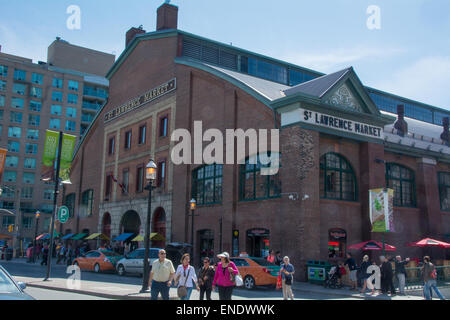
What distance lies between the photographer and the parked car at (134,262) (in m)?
25.5

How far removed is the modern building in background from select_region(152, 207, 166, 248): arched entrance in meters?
45.0

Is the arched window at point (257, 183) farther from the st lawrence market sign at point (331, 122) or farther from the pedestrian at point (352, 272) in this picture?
the pedestrian at point (352, 272)

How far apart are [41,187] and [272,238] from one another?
206ft

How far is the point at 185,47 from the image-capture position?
1516 inches

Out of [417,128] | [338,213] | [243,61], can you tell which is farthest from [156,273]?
[417,128]

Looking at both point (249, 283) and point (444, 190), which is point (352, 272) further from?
point (444, 190)

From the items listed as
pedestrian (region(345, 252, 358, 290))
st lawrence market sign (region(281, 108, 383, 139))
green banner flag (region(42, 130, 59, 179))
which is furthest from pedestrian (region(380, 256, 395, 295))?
green banner flag (region(42, 130, 59, 179))

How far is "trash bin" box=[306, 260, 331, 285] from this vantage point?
22.9 m

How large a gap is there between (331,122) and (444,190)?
13.9 meters

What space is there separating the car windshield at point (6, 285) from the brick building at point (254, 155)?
17837 millimetres

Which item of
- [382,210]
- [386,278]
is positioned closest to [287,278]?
[386,278]

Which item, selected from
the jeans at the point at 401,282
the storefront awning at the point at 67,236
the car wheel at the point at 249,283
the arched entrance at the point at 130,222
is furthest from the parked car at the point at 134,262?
the storefront awning at the point at 67,236

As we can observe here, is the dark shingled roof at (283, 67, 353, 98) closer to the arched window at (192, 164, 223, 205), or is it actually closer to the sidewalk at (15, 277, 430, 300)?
the arched window at (192, 164, 223, 205)

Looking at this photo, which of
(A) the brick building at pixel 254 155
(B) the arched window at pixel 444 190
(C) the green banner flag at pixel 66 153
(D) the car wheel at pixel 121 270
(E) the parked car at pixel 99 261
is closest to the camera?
(C) the green banner flag at pixel 66 153
